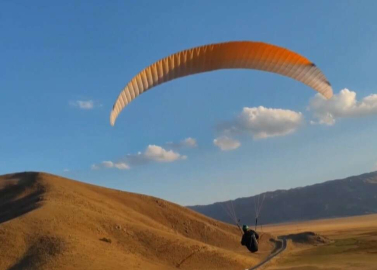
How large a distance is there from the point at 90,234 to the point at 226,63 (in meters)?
29.5

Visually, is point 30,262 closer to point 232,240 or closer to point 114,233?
point 114,233

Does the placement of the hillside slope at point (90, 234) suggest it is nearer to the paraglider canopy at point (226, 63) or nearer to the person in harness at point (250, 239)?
the person in harness at point (250, 239)

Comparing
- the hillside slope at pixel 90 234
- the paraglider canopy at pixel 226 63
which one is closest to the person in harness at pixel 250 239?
the paraglider canopy at pixel 226 63

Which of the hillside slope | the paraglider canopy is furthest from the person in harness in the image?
the hillside slope

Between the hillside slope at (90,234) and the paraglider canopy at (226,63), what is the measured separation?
2125cm

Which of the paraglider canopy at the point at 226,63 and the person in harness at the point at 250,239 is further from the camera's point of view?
the person in harness at the point at 250,239

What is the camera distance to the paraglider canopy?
53.3 feet

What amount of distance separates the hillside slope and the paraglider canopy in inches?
837

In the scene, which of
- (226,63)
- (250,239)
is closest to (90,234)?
(250,239)

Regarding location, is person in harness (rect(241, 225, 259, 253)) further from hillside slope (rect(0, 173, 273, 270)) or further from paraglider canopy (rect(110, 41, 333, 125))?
hillside slope (rect(0, 173, 273, 270))

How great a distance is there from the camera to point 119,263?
3516cm

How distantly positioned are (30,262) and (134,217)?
965 inches

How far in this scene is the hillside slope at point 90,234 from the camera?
35500mm

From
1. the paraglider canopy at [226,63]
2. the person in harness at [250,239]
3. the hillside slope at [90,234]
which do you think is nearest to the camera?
the paraglider canopy at [226,63]
